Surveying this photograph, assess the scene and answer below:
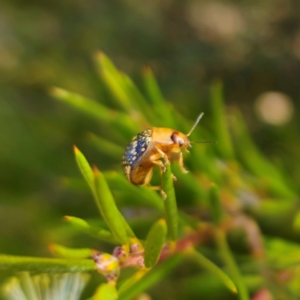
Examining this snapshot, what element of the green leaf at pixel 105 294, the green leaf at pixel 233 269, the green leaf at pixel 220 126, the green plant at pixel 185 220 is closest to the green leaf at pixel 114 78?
the green plant at pixel 185 220

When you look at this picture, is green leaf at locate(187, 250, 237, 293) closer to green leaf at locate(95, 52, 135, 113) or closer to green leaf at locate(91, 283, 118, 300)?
green leaf at locate(91, 283, 118, 300)

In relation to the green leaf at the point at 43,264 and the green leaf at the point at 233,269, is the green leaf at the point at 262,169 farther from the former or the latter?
the green leaf at the point at 43,264

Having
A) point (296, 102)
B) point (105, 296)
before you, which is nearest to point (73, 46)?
point (296, 102)

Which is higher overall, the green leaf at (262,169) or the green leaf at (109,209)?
the green leaf at (109,209)

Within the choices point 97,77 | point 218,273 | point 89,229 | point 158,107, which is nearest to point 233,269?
point 218,273

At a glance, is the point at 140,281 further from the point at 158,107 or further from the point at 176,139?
the point at 158,107

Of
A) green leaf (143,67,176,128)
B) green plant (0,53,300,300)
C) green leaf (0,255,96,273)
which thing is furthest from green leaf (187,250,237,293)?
green leaf (143,67,176,128)
